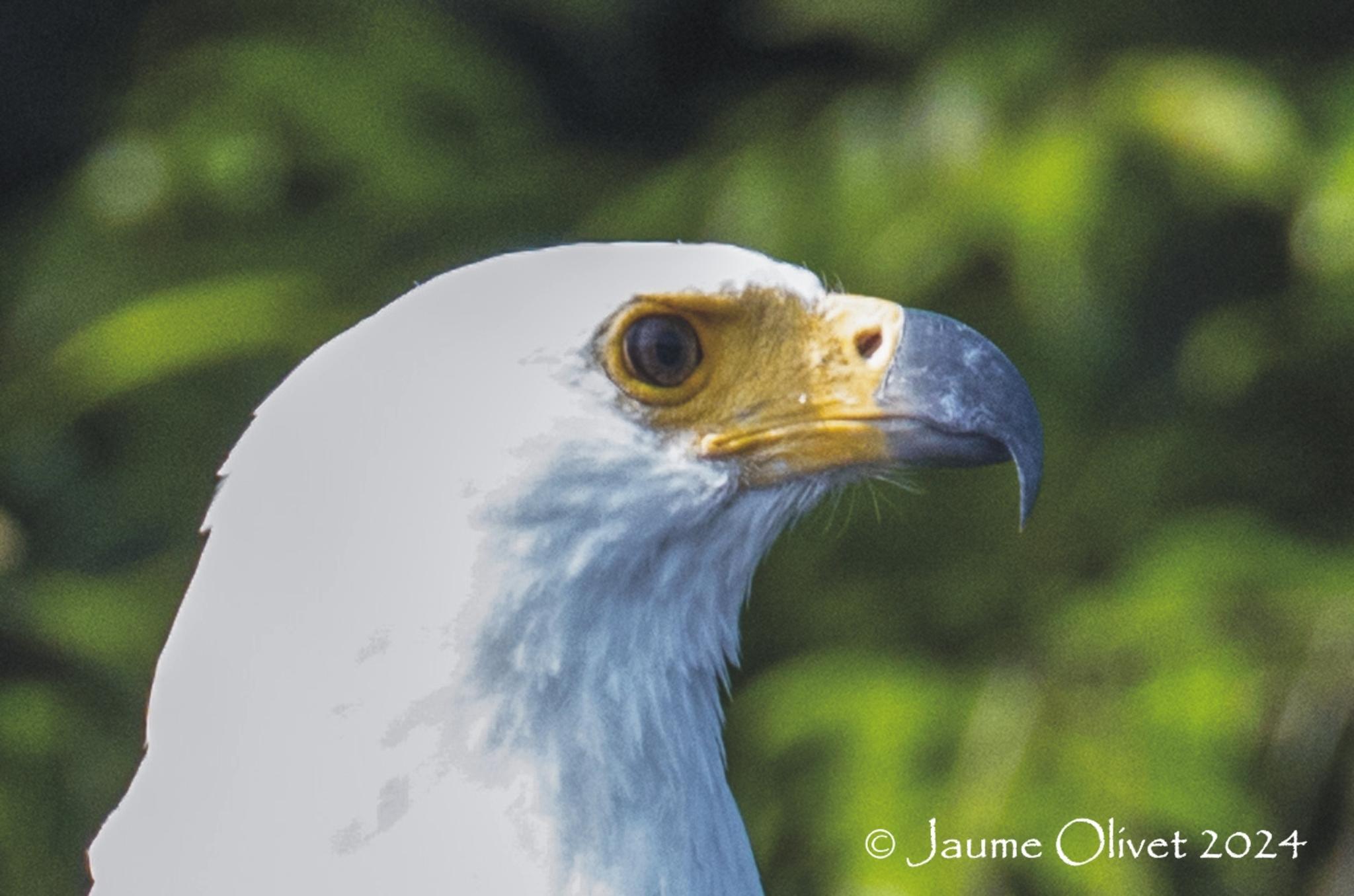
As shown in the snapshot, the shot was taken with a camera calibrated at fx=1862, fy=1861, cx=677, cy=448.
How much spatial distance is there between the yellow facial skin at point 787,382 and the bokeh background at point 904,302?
1295 mm

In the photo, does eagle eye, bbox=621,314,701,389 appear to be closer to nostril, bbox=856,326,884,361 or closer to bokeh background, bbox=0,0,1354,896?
nostril, bbox=856,326,884,361

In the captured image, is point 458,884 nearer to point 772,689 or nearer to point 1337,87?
point 772,689

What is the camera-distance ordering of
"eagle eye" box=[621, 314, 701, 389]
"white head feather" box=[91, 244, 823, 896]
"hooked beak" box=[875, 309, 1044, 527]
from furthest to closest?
"hooked beak" box=[875, 309, 1044, 527] → "eagle eye" box=[621, 314, 701, 389] → "white head feather" box=[91, 244, 823, 896]

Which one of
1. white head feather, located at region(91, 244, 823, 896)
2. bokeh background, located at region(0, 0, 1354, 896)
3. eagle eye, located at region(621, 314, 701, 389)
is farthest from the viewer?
bokeh background, located at region(0, 0, 1354, 896)

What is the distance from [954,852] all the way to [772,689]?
24.0 inches

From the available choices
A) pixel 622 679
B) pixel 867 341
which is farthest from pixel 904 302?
pixel 622 679

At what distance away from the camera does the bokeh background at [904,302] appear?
3.30 metres

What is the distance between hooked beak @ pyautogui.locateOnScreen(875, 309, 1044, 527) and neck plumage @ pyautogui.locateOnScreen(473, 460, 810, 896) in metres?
0.15

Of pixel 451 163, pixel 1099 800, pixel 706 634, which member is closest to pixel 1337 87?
pixel 1099 800

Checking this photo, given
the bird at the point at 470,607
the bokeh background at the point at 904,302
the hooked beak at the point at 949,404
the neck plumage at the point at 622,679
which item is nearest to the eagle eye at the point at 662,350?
the bird at the point at 470,607

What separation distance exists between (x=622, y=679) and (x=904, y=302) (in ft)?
6.30

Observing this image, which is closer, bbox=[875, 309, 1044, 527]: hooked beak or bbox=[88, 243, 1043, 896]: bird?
bbox=[88, 243, 1043, 896]: bird

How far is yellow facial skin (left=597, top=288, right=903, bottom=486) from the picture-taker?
1883 millimetres

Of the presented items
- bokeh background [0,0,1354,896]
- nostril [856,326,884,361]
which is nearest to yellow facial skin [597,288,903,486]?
nostril [856,326,884,361]
